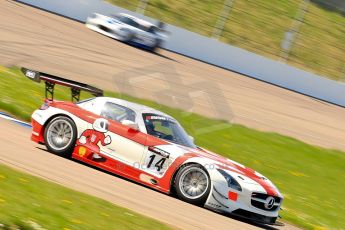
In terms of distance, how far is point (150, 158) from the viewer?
13055 mm

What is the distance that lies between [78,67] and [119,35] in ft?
24.3

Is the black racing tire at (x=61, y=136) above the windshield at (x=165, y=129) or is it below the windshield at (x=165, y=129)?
below

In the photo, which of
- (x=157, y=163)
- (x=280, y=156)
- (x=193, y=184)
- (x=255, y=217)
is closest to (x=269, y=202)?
(x=255, y=217)

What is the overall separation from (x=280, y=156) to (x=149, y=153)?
837 centimetres

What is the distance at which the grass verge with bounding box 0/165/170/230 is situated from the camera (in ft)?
26.3

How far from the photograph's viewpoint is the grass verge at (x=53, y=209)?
26.3ft

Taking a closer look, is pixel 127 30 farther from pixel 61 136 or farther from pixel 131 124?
pixel 131 124

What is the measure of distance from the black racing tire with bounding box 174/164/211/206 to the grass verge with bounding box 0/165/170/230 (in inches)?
102

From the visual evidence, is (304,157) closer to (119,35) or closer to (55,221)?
(119,35)

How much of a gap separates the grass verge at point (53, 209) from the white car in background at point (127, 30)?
20.2 meters

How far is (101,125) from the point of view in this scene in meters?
13.4

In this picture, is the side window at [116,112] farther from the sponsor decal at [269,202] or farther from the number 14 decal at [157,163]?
the sponsor decal at [269,202]

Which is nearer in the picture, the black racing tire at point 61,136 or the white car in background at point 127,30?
the black racing tire at point 61,136

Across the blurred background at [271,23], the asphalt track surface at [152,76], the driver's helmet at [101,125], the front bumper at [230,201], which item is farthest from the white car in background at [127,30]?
the front bumper at [230,201]
